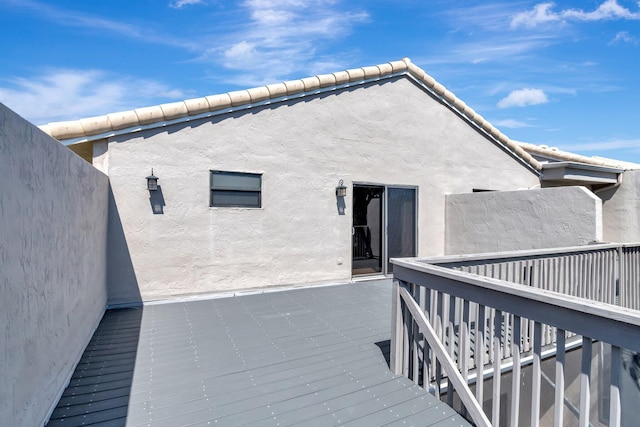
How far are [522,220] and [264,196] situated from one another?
5319mm

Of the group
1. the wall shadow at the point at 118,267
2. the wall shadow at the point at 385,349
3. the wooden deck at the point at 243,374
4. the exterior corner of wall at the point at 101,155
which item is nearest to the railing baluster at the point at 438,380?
the wooden deck at the point at 243,374

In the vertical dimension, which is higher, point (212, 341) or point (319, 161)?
point (319, 161)

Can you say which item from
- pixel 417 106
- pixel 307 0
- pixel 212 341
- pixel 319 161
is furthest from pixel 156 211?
pixel 417 106

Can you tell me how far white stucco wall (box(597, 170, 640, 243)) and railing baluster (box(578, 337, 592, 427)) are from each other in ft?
32.4

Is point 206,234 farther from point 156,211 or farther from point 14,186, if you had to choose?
point 14,186

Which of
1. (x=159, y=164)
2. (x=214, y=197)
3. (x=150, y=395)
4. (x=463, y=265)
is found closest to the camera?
(x=150, y=395)

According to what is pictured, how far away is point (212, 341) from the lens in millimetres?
3670

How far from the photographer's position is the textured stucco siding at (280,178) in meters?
5.21

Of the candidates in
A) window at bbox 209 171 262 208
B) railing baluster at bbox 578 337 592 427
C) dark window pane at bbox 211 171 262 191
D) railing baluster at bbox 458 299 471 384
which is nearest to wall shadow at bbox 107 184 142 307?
window at bbox 209 171 262 208

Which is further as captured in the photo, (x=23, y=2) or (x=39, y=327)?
(x=23, y=2)

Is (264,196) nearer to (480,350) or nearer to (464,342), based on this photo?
(464,342)

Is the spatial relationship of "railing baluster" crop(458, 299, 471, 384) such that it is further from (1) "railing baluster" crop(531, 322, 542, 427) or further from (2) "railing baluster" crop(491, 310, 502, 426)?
(1) "railing baluster" crop(531, 322, 542, 427)

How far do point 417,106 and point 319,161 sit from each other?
296cm

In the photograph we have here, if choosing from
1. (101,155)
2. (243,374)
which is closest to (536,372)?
(243,374)
